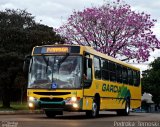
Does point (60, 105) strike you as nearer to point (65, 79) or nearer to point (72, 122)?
point (65, 79)

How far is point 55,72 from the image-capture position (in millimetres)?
21688

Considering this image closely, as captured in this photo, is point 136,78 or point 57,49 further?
point 136,78

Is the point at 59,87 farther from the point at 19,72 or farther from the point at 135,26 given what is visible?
the point at 135,26

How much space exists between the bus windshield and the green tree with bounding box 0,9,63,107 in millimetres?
11422

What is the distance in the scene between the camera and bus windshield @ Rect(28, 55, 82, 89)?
2147 centimetres

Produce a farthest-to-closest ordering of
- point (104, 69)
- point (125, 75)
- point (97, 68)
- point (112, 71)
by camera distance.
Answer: point (125, 75) → point (112, 71) → point (104, 69) → point (97, 68)

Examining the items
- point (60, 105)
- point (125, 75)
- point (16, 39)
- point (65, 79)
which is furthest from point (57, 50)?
point (16, 39)

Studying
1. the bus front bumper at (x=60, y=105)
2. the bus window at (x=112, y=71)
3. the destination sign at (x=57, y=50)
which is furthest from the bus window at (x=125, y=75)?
the bus front bumper at (x=60, y=105)

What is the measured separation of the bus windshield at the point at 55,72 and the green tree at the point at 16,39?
37.5 ft

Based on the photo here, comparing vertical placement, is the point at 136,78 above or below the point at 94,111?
above

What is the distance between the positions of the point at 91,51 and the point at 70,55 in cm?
168

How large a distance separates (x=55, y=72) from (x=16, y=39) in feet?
44.1

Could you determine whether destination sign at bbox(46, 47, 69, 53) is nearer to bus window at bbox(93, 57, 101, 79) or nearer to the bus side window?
the bus side window

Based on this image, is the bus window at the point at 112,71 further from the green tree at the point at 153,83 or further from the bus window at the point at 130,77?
the green tree at the point at 153,83
